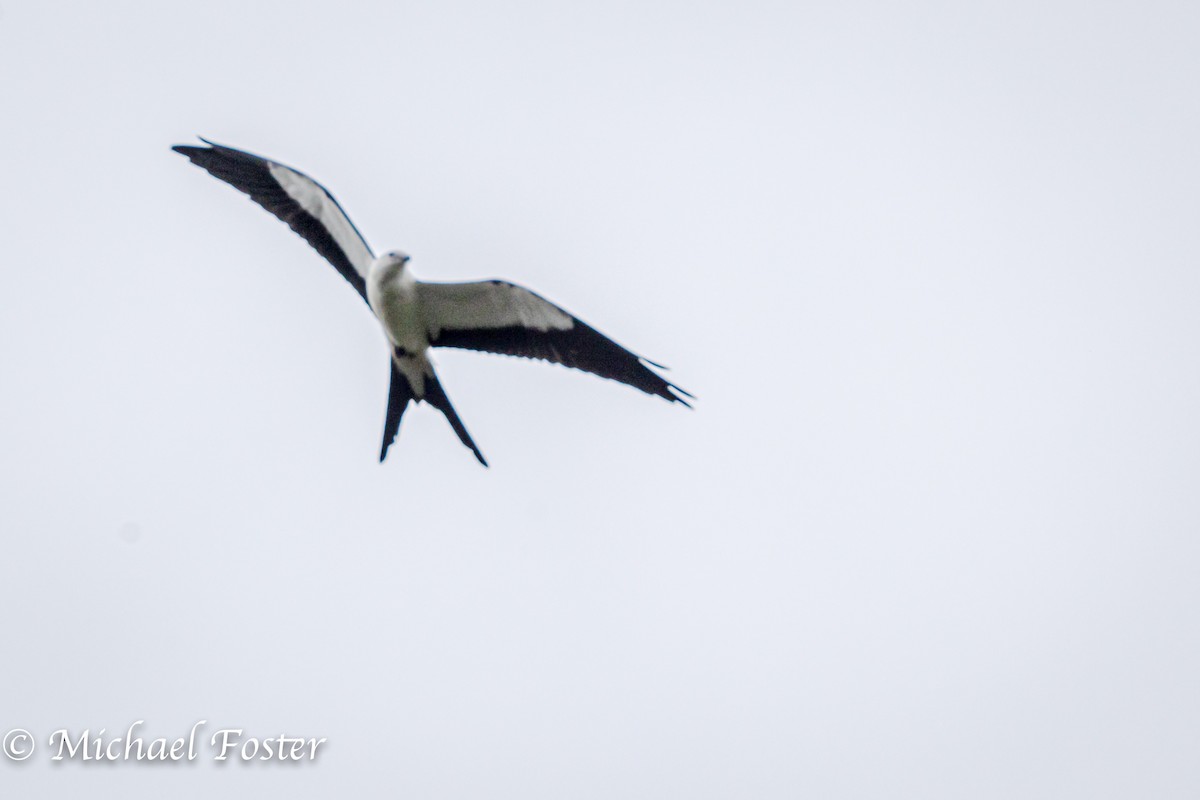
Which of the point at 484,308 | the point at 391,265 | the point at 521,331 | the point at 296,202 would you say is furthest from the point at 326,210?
the point at 521,331

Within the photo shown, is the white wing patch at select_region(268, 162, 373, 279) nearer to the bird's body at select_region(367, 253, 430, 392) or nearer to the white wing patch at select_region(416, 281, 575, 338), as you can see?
the bird's body at select_region(367, 253, 430, 392)

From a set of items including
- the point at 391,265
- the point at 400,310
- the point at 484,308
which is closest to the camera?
the point at 391,265

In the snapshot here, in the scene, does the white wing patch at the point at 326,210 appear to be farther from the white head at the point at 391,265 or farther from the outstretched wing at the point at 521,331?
the outstretched wing at the point at 521,331

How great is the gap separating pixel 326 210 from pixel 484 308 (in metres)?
1.49

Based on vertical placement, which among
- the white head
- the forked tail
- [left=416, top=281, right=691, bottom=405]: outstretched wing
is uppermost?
the white head

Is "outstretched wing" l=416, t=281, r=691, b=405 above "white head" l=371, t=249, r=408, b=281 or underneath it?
underneath

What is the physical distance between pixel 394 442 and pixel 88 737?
3.94m

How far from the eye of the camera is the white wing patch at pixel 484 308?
9609 mm

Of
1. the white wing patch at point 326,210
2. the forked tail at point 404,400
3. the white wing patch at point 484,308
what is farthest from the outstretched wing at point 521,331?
the white wing patch at point 326,210

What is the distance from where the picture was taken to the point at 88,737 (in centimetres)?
1084

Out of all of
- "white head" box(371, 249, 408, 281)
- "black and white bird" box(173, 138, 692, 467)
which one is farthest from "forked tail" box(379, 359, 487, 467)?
"white head" box(371, 249, 408, 281)

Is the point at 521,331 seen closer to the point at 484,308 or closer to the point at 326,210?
the point at 484,308

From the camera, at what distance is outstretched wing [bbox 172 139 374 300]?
9910 mm

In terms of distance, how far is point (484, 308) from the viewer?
9812 millimetres
